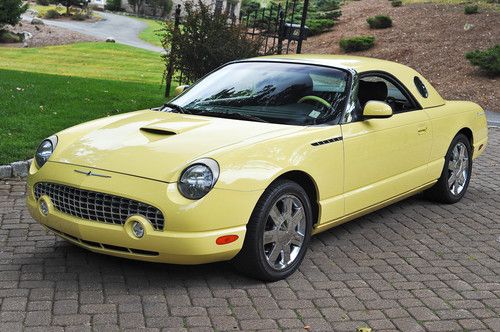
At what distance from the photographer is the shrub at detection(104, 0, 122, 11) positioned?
60.4 meters

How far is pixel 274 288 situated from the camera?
14.4 feet

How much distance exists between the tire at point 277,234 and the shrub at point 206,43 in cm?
672

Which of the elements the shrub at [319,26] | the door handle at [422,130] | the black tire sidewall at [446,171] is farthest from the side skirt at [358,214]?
the shrub at [319,26]

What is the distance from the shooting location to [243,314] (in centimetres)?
395

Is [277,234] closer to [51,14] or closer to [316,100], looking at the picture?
[316,100]

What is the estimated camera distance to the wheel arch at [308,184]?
462 centimetres

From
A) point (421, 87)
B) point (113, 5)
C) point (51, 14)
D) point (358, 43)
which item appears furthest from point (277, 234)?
point (113, 5)

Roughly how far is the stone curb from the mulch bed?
11987 mm

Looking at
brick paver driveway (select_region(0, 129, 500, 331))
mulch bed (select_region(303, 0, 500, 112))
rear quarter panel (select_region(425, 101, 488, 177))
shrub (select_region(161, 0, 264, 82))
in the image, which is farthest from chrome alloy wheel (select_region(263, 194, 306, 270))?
mulch bed (select_region(303, 0, 500, 112))

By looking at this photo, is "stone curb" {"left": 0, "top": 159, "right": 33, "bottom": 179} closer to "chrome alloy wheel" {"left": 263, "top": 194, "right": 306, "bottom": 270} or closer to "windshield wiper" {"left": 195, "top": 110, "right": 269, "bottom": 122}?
"windshield wiper" {"left": 195, "top": 110, "right": 269, "bottom": 122}

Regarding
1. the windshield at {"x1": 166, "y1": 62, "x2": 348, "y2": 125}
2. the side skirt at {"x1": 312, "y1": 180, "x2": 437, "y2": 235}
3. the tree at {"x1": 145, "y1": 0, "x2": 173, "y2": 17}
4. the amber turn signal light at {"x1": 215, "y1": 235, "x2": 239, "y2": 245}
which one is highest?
the windshield at {"x1": 166, "y1": 62, "x2": 348, "y2": 125}

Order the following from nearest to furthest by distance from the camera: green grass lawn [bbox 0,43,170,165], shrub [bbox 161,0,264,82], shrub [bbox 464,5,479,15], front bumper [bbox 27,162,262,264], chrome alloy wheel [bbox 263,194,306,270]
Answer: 1. front bumper [bbox 27,162,262,264]
2. chrome alloy wheel [bbox 263,194,306,270]
3. green grass lawn [bbox 0,43,170,165]
4. shrub [bbox 161,0,264,82]
5. shrub [bbox 464,5,479,15]

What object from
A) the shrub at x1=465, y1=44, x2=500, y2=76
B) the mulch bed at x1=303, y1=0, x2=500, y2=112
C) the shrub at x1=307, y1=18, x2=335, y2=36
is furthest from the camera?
the shrub at x1=307, y1=18, x2=335, y2=36

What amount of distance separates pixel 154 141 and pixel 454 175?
12.2ft
